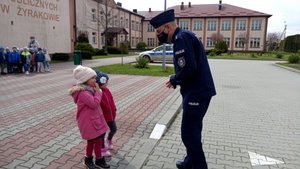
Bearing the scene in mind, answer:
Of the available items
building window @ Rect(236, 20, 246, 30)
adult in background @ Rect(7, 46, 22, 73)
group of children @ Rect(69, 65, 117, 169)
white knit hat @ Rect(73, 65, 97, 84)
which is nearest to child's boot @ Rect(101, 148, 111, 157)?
group of children @ Rect(69, 65, 117, 169)

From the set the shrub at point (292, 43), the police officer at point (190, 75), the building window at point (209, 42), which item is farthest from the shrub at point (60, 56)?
the building window at point (209, 42)

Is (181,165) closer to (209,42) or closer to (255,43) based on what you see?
(209,42)

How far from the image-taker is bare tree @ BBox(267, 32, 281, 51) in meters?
62.4

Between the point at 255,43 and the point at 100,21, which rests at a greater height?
the point at 100,21

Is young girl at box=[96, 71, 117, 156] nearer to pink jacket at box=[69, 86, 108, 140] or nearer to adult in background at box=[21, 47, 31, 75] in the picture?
pink jacket at box=[69, 86, 108, 140]

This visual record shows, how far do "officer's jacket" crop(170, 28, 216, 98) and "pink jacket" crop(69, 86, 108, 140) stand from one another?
1010 millimetres

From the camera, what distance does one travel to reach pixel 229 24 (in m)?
57.6

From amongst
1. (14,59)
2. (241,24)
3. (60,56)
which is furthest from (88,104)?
(241,24)

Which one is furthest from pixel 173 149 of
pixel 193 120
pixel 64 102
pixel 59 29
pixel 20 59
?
pixel 59 29

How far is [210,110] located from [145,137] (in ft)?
9.34

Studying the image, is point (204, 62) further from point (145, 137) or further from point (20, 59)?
point (20, 59)

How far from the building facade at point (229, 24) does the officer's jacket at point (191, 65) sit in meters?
54.6

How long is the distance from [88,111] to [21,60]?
12.4 meters

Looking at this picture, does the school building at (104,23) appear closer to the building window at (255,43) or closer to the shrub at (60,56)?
the building window at (255,43)
